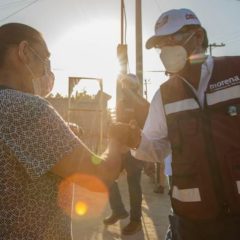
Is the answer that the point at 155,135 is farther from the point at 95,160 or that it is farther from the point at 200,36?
the point at 95,160

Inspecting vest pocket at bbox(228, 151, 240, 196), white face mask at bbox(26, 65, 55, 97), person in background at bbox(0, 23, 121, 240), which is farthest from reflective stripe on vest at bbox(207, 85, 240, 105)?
white face mask at bbox(26, 65, 55, 97)

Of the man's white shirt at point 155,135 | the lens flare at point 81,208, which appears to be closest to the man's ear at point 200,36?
the man's white shirt at point 155,135

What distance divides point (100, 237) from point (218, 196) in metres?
3.80

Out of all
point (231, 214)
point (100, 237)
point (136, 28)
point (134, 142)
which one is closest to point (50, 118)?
point (134, 142)

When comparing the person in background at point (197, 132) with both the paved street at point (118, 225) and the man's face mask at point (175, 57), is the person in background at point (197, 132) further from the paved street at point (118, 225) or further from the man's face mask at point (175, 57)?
the paved street at point (118, 225)

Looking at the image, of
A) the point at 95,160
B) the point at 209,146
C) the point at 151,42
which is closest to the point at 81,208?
the point at 151,42

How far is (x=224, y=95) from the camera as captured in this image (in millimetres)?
2396

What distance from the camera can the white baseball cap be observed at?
9.07 feet

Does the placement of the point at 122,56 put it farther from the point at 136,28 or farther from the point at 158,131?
the point at 158,131

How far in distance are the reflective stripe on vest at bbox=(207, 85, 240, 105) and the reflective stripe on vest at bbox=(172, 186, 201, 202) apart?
510 mm

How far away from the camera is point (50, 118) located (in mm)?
1767

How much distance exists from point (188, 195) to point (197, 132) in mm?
370

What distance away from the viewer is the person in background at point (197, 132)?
2.30 m

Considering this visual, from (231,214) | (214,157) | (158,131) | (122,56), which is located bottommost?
(231,214)
